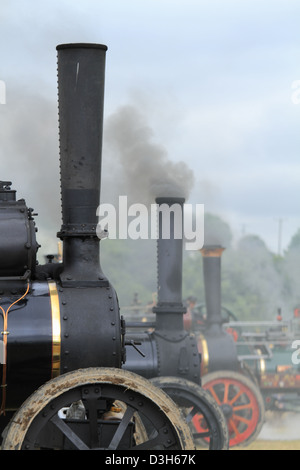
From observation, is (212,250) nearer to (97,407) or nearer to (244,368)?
(244,368)

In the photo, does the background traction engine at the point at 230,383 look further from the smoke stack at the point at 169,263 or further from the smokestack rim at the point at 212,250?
the smoke stack at the point at 169,263

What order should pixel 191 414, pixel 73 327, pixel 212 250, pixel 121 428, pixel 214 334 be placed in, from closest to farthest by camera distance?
1. pixel 121 428
2. pixel 73 327
3. pixel 191 414
4. pixel 214 334
5. pixel 212 250

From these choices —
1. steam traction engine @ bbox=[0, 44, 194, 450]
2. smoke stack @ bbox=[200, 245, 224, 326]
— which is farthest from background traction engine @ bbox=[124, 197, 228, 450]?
smoke stack @ bbox=[200, 245, 224, 326]

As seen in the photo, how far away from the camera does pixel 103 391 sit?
481 cm

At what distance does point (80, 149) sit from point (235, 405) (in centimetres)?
861

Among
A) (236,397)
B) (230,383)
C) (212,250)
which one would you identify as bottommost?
(236,397)

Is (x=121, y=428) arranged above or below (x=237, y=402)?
above

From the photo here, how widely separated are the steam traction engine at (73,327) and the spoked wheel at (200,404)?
339cm

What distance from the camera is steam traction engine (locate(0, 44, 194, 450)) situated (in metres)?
4.76

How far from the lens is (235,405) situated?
44.7 ft

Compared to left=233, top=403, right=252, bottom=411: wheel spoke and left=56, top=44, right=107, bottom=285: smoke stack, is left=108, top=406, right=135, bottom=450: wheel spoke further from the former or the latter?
left=233, top=403, right=252, bottom=411: wheel spoke

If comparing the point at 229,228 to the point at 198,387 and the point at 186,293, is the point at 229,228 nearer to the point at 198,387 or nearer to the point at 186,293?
the point at 186,293

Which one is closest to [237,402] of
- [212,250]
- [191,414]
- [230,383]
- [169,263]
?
[230,383]

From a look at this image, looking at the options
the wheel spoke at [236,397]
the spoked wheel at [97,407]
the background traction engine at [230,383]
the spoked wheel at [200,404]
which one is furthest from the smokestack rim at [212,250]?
the spoked wheel at [97,407]
